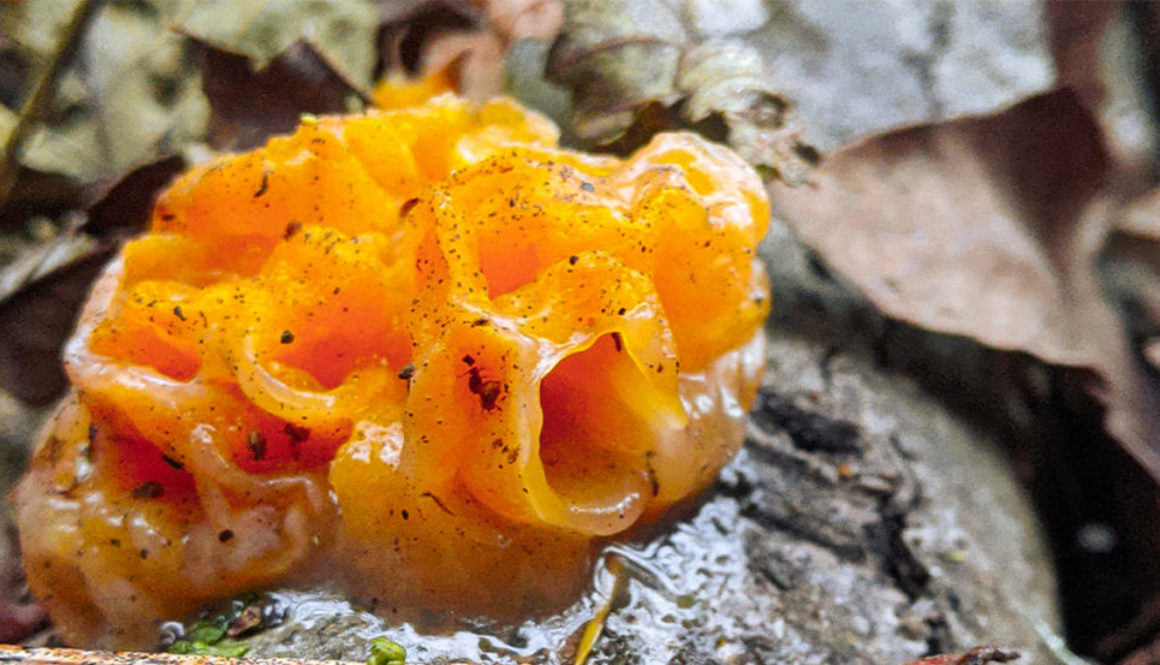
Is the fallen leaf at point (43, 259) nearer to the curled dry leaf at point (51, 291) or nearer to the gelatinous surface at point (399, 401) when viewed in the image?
the curled dry leaf at point (51, 291)

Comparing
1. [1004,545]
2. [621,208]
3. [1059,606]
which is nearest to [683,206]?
[621,208]

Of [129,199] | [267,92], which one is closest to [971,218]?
[267,92]

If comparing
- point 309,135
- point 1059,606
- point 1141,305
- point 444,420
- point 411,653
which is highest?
point 309,135

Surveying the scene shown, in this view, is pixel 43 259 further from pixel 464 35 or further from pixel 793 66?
pixel 793 66

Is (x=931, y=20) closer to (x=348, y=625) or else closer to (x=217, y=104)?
(x=217, y=104)

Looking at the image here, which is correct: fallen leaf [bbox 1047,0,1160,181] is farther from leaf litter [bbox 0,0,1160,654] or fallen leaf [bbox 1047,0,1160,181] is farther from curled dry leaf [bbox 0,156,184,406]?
curled dry leaf [bbox 0,156,184,406]

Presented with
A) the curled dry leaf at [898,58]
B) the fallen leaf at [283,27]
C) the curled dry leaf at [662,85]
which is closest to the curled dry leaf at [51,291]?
the fallen leaf at [283,27]
